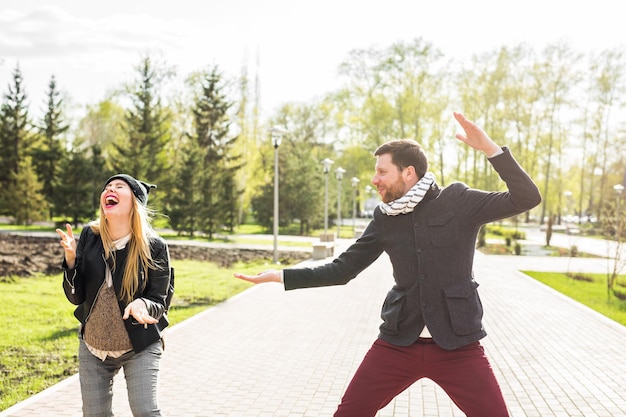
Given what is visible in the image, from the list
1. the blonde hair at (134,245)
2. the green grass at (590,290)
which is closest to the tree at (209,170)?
the green grass at (590,290)

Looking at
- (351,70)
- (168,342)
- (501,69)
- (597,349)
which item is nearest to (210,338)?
Answer: (168,342)

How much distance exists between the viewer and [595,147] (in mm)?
53125

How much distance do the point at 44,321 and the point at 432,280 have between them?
7665 millimetres

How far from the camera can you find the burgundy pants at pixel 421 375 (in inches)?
120

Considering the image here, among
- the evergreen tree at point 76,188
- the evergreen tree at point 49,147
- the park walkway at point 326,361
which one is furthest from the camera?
the evergreen tree at point 49,147

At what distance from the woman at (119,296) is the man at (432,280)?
56 centimetres

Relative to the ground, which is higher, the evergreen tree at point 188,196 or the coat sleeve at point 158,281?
the evergreen tree at point 188,196

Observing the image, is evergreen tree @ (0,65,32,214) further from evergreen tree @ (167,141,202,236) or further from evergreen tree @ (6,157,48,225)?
evergreen tree @ (167,141,202,236)

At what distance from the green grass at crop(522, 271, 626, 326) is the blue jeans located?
9016mm

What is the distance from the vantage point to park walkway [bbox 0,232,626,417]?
18.1ft

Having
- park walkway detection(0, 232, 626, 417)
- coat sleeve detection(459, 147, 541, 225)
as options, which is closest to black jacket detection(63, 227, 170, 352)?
coat sleeve detection(459, 147, 541, 225)

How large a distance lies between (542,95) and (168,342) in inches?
1514

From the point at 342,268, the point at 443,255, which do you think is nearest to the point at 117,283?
the point at 342,268

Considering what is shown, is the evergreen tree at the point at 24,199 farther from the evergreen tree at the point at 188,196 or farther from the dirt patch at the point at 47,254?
the dirt patch at the point at 47,254
